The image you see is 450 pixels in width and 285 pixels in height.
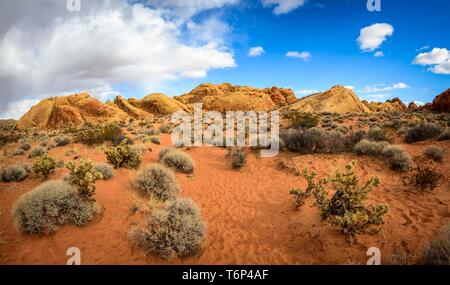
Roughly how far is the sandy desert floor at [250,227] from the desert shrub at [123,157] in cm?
52

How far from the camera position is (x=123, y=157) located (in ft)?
31.7

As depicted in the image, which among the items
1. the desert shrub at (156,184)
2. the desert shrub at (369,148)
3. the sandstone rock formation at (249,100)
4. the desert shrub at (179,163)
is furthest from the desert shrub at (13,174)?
the sandstone rock formation at (249,100)

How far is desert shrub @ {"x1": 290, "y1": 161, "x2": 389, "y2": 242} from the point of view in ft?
15.9

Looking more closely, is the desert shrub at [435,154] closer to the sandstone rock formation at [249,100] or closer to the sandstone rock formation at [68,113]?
the sandstone rock formation at [249,100]

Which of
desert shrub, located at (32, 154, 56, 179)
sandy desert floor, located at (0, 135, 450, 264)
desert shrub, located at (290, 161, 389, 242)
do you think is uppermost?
desert shrub, located at (32, 154, 56, 179)

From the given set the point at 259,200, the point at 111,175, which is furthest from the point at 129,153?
the point at 259,200

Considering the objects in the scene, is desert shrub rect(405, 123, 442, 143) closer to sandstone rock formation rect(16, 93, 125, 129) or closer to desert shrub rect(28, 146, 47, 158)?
desert shrub rect(28, 146, 47, 158)

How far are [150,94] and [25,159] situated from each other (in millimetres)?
35153

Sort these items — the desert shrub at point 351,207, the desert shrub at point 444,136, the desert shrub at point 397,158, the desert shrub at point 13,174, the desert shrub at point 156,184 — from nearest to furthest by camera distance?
the desert shrub at point 351,207 → the desert shrub at point 156,184 → the desert shrub at point 13,174 → the desert shrub at point 397,158 → the desert shrub at point 444,136

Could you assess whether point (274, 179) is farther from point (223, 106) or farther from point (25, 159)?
point (223, 106)

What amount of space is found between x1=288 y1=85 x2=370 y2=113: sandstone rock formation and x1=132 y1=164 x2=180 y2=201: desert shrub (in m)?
31.3

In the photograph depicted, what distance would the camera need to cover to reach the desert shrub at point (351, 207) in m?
4.85

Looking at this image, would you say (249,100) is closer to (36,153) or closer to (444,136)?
(444,136)

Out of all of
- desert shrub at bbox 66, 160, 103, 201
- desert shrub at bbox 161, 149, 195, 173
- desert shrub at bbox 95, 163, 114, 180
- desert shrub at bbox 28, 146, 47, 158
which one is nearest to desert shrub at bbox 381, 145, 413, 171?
desert shrub at bbox 161, 149, 195, 173
